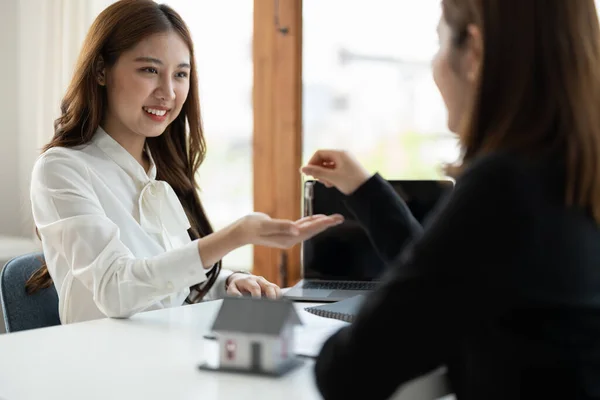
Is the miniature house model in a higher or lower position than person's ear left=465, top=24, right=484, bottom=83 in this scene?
lower

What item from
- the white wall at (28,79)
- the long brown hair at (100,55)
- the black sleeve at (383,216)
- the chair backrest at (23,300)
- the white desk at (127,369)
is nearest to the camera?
the white desk at (127,369)

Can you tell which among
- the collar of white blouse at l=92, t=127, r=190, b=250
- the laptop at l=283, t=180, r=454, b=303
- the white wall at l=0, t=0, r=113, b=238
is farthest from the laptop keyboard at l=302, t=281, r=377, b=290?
the white wall at l=0, t=0, r=113, b=238

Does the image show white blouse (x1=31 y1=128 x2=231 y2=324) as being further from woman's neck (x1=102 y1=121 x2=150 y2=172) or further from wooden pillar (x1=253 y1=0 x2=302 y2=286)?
wooden pillar (x1=253 y1=0 x2=302 y2=286)

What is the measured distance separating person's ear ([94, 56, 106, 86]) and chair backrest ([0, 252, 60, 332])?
0.48m

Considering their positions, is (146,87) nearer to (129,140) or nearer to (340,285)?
(129,140)

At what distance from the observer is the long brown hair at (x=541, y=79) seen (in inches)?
32.8

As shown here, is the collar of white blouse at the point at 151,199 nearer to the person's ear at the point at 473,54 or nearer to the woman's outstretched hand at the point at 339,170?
the woman's outstretched hand at the point at 339,170

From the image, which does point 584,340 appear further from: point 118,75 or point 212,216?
point 212,216

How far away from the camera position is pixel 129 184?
2.00 metres

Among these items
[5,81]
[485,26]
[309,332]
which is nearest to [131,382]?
[309,332]

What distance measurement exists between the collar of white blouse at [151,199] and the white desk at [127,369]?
1.36 ft

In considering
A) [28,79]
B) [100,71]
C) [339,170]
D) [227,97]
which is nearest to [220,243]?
[339,170]

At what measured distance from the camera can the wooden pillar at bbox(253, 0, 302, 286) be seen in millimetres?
2980

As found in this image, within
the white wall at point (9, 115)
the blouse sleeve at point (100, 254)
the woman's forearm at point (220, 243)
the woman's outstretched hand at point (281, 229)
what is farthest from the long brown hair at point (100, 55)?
the white wall at point (9, 115)
